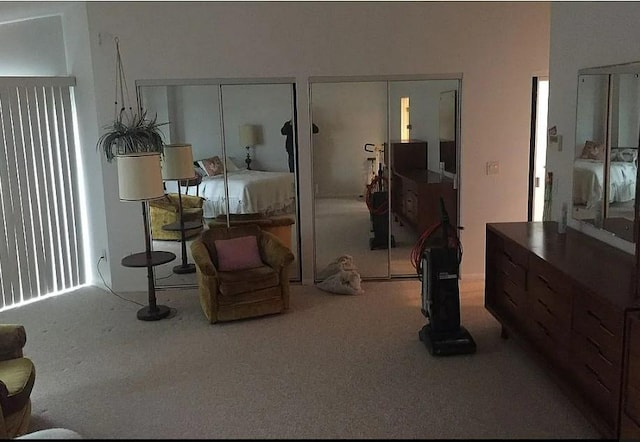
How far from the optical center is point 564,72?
4.41 m

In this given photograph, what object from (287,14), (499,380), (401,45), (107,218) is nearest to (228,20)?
(287,14)

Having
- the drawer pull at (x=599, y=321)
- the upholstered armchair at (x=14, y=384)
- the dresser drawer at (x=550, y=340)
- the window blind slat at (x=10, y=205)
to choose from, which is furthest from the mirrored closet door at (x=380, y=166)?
the upholstered armchair at (x=14, y=384)

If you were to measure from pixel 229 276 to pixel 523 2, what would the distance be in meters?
3.81

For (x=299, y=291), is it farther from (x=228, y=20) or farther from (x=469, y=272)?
(x=228, y=20)

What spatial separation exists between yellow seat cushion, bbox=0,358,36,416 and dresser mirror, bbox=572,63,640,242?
359 cm

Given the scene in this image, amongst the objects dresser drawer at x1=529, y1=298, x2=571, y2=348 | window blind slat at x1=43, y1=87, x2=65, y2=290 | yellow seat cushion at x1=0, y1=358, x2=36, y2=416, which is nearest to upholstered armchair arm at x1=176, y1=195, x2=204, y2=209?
window blind slat at x1=43, y1=87, x2=65, y2=290

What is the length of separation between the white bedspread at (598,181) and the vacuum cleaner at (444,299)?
97 centimetres

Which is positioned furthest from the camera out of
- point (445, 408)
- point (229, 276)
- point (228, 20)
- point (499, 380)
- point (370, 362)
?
point (228, 20)

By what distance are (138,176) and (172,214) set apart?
1254mm

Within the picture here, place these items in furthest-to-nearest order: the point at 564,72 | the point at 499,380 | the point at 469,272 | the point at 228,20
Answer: the point at 469,272, the point at 228,20, the point at 564,72, the point at 499,380

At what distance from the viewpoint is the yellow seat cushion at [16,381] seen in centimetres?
296

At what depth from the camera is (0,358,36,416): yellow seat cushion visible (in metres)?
2.96

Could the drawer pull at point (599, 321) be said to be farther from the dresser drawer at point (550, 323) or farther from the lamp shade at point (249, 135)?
the lamp shade at point (249, 135)

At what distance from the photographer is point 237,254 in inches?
205
